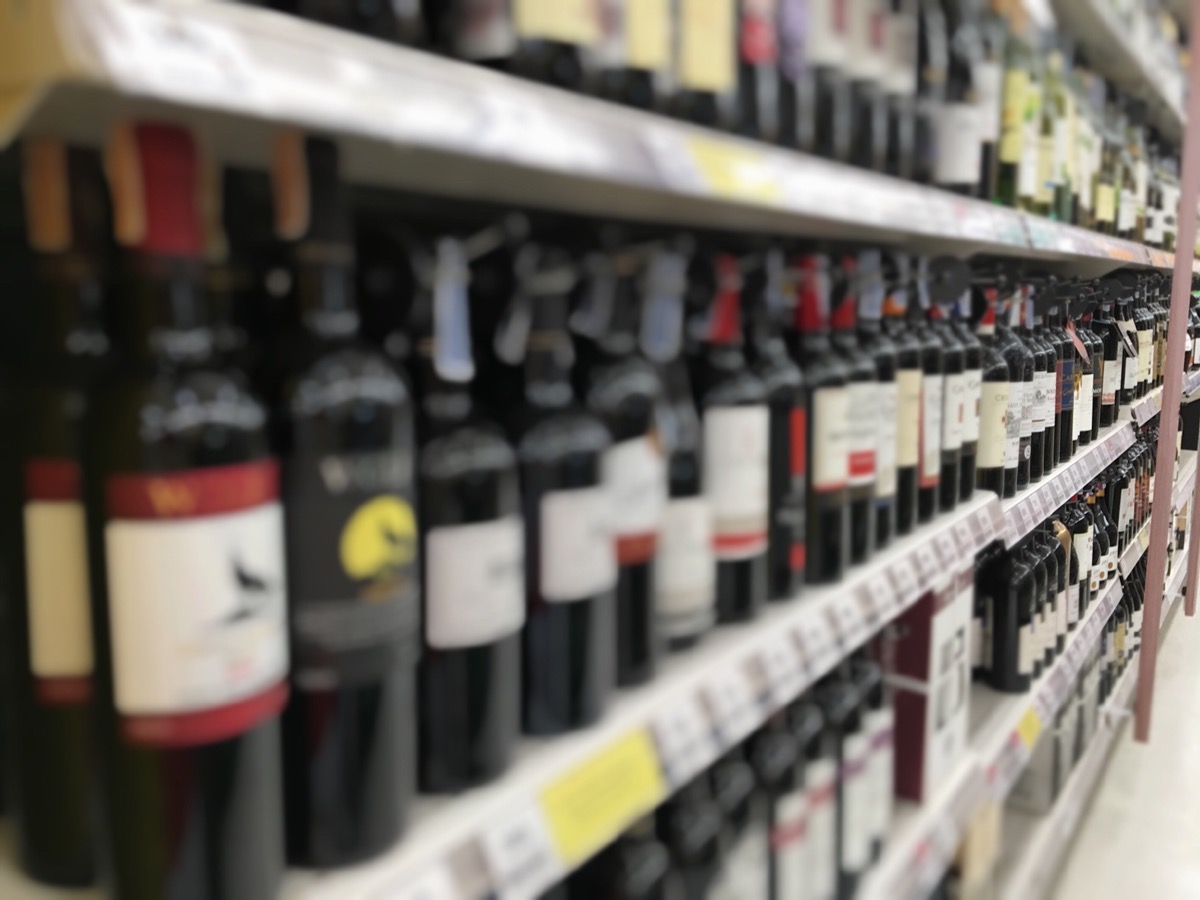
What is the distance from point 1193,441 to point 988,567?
12.8ft

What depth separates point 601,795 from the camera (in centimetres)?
73

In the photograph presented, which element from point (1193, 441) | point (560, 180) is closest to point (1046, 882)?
point (560, 180)

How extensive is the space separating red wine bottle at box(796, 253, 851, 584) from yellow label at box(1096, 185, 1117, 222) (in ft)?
5.59

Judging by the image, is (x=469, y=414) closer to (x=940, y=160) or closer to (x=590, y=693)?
(x=590, y=693)

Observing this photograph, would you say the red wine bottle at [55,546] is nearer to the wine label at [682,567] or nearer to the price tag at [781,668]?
the wine label at [682,567]

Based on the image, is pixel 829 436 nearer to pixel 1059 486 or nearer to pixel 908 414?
pixel 908 414

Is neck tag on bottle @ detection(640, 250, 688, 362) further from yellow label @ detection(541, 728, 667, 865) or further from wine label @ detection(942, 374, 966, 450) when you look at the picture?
wine label @ detection(942, 374, 966, 450)

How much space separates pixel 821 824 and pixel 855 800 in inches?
3.7

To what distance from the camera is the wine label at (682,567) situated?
0.95 meters

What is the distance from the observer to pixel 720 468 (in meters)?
1.00

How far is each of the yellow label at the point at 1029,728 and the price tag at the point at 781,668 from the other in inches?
39.5

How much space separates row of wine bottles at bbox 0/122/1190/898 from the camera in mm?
515

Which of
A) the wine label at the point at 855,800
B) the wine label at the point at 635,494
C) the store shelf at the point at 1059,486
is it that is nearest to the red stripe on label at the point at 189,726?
the wine label at the point at 635,494

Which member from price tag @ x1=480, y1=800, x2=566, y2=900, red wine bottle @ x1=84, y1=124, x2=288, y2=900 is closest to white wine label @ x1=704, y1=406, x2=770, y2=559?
price tag @ x1=480, y1=800, x2=566, y2=900
